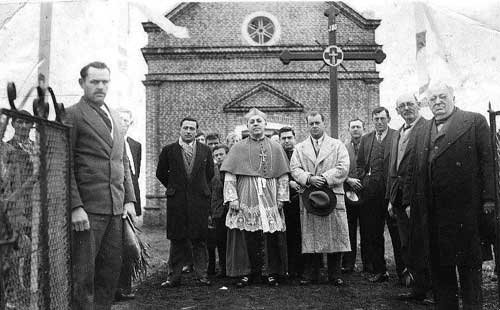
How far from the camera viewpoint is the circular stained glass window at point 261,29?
1508cm

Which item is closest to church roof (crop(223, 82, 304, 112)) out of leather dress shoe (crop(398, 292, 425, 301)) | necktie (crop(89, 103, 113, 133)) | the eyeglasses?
the eyeglasses

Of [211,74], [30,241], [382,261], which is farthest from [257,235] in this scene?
[211,74]

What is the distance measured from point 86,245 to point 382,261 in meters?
3.93

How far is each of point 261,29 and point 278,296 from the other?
441 inches

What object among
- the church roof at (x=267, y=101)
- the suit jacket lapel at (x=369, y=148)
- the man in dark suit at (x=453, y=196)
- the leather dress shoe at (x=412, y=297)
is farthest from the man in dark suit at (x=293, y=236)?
the church roof at (x=267, y=101)

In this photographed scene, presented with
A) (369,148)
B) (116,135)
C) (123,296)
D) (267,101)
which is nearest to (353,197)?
(369,148)

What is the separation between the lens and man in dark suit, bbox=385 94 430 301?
5.11 metres

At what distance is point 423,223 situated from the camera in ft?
13.5

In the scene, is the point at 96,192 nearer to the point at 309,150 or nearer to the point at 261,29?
the point at 309,150

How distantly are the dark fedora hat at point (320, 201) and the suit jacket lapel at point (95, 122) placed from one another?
2.83 metres

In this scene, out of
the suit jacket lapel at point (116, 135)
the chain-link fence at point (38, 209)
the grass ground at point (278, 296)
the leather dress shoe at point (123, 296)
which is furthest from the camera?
the leather dress shoe at point (123, 296)

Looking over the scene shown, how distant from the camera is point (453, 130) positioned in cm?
405

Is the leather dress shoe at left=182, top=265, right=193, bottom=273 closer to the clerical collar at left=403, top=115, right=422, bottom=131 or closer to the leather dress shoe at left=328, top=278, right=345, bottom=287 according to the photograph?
the leather dress shoe at left=328, top=278, right=345, bottom=287

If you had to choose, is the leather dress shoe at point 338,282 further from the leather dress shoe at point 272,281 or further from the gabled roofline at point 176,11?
the gabled roofline at point 176,11
